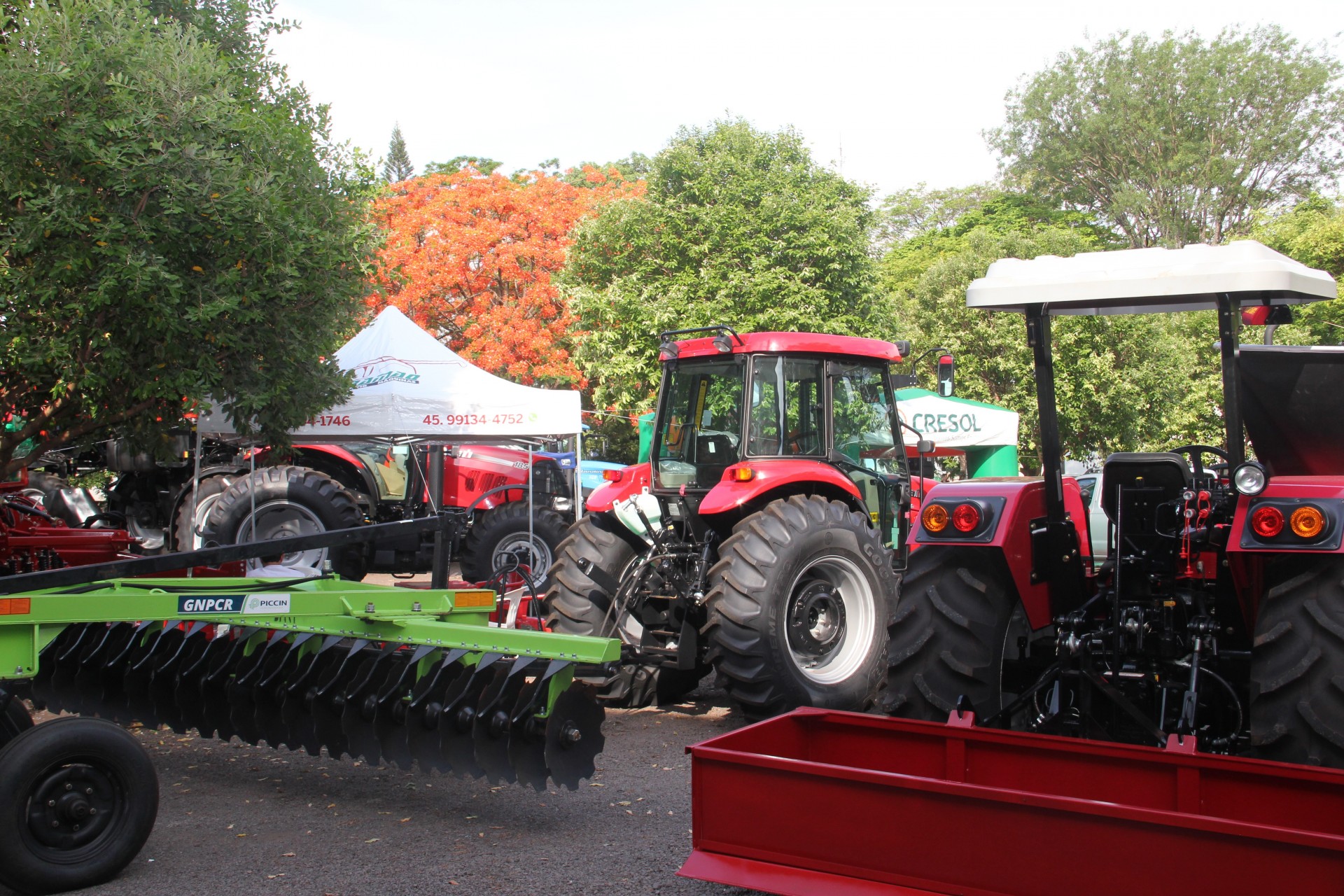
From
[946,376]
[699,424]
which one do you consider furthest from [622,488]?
[946,376]

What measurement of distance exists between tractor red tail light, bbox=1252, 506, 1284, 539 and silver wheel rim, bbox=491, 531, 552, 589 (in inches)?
338

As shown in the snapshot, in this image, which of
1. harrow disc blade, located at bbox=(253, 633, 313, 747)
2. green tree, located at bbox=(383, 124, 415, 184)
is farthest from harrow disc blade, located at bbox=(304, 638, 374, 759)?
green tree, located at bbox=(383, 124, 415, 184)

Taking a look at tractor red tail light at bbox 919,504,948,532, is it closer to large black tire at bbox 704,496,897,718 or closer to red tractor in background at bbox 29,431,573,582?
large black tire at bbox 704,496,897,718

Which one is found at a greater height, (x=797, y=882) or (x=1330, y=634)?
(x=1330, y=634)

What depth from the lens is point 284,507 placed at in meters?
10.2

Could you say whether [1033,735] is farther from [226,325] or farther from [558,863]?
[226,325]

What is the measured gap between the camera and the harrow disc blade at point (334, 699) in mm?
4656

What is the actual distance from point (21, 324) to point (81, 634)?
2.97 meters

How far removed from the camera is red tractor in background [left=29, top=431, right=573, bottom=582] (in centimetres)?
1022

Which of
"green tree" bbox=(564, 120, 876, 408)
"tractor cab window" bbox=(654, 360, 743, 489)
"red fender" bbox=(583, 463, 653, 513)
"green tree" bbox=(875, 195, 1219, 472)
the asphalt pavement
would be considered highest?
"green tree" bbox=(564, 120, 876, 408)

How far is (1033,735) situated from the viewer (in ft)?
10.9

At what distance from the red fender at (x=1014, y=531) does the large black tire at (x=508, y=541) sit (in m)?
7.41

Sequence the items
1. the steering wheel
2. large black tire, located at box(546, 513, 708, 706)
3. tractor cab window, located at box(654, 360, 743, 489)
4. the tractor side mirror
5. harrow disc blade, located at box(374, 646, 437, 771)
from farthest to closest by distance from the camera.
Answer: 1. the tractor side mirror
2. tractor cab window, located at box(654, 360, 743, 489)
3. large black tire, located at box(546, 513, 708, 706)
4. harrow disc blade, located at box(374, 646, 437, 771)
5. the steering wheel

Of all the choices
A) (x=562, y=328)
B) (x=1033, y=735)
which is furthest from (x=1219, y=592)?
(x=562, y=328)
